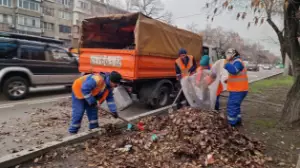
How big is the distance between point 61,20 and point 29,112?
1472 inches

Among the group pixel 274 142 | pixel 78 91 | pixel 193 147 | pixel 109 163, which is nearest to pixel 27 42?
pixel 78 91

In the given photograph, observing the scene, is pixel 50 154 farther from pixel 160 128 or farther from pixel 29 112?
pixel 29 112

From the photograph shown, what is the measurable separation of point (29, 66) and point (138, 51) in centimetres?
401

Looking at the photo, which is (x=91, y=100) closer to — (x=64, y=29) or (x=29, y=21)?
(x=29, y=21)

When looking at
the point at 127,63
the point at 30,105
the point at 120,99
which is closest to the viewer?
the point at 120,99

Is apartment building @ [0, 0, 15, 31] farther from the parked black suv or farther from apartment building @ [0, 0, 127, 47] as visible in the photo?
the parked black suv

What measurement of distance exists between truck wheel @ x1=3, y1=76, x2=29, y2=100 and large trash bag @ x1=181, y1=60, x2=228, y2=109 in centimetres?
519

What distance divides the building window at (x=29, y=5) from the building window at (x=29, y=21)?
1373 mm

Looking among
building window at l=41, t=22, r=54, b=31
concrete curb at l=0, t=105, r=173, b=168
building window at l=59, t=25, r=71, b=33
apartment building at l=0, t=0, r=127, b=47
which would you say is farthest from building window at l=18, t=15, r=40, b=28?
concrete curb at l=0, t=105, r=173, b=168

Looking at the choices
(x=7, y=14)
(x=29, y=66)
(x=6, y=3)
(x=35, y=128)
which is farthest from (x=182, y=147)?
(x=6, y=3)

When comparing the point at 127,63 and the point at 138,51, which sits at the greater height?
the point at 138,51

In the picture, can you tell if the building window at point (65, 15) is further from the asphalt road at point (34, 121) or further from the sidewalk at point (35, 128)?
the sidewalk at point (35, 128)

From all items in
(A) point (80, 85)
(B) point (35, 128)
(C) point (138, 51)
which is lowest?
(B) point (35, 128)

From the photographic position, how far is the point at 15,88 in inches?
274
